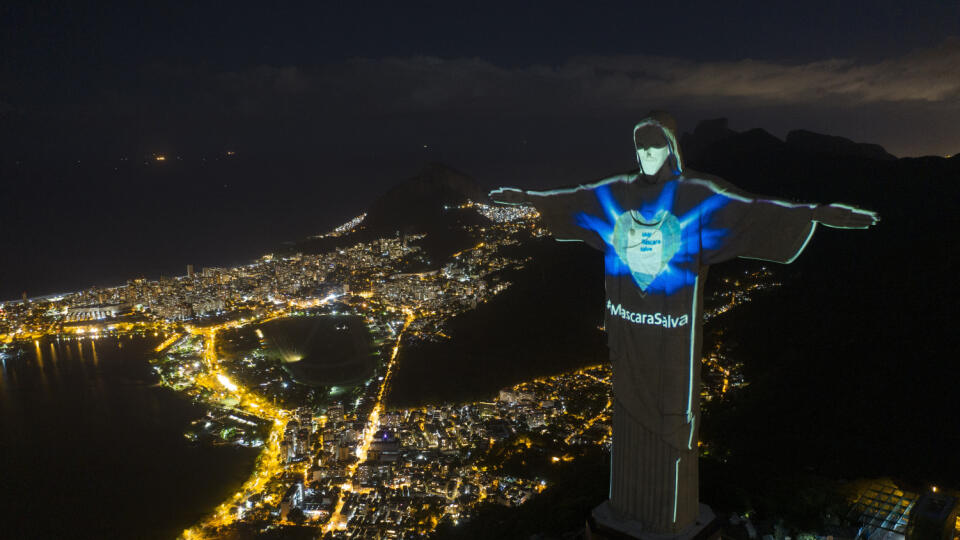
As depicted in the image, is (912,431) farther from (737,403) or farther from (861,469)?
(737,403)

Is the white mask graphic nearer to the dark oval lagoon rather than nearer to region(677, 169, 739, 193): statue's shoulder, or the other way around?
region(677, 169, 739, 193): statue's shoulder

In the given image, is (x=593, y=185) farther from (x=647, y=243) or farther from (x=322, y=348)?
(x=322, y=348)

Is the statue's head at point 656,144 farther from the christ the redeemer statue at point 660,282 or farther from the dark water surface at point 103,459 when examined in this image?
the dark water surface at point 103,459

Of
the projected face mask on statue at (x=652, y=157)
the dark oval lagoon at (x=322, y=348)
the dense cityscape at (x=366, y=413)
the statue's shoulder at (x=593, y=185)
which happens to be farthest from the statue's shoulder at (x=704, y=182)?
the dark oval lagoon at (x=322, y=348)

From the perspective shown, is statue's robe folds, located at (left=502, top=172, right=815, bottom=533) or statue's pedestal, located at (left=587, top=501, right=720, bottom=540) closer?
statue's robe folds, located at (left=502, top=172, right=815, bottom=533)

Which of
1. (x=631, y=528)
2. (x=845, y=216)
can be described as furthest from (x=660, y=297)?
(x=631, y=528)

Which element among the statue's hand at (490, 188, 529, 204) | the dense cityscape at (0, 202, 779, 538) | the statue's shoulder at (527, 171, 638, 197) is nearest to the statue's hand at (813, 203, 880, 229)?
the statue's shoulder at (527, 171, 638, 197)
